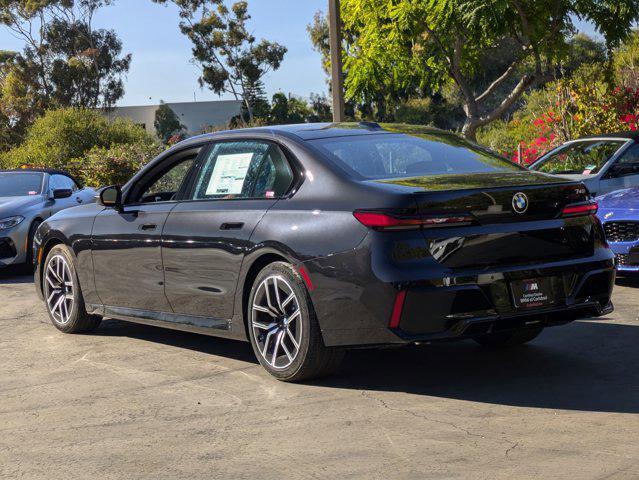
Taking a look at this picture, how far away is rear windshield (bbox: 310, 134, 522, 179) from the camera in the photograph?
6.54 m

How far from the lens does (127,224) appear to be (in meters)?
7.98

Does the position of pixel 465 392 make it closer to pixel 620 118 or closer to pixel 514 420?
pixel 514 420

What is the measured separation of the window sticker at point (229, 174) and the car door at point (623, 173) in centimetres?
686

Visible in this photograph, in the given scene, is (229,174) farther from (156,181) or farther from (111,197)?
(111,197)

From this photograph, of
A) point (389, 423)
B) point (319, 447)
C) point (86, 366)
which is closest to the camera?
point (319, 447)

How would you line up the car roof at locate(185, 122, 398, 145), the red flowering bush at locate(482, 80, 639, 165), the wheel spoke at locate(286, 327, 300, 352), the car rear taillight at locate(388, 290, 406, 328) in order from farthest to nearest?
the red flowering bush at locate(482, 80, 639, 165) → the car roof at locate(185, 122, 398, 145) → the wheel spoke at locate(286, 327, 300, 352) → the car rear taillight at locate(388, 290, 406, 328)

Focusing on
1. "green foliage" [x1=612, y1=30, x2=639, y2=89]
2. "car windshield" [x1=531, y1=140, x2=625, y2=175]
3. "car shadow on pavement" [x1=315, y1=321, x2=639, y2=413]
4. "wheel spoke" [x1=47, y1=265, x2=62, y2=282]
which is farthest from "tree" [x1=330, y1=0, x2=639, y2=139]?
"green foliage" [x1=612, y1=30, x2=639, y2=89]

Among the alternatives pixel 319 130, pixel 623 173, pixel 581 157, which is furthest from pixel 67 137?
pixel 319 130

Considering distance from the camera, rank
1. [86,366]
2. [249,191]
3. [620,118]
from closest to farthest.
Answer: [249,191] < [86,366] < [620,118]

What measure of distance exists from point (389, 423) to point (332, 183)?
1.56m

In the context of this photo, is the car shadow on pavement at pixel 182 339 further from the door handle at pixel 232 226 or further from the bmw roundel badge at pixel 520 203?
the bmw roundel badge at pixel 520 203

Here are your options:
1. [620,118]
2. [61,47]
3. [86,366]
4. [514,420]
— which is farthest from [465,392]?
[61,47]

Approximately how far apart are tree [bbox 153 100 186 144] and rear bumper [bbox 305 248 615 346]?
72.0 meters

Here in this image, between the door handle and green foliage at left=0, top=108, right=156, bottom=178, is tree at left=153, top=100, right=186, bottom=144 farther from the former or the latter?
the door handle
